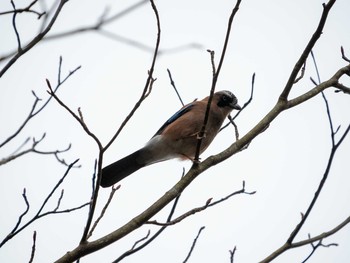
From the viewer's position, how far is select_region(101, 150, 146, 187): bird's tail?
5.78 m

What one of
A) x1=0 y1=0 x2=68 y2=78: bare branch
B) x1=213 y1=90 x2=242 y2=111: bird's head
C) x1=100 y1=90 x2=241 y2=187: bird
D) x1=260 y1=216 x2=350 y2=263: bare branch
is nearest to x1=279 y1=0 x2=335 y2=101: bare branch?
x1=260 y1=216 x2=350 y2=263: bare branch

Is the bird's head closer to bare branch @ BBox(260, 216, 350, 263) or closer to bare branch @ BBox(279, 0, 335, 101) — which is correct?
bare branch @ BBox(279, 0, 335, 101)

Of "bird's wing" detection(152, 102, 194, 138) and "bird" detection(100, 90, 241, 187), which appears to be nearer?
"bird" detection(100, 90, 241, 187)

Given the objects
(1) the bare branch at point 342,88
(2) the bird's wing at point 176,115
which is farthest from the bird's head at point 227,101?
(1) the bare branch at point 342,88

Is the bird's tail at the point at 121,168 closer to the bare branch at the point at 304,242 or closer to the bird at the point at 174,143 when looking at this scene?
the bird at the point at 174,143

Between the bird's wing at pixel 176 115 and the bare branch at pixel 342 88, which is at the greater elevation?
the bird's wing at pixel 176 115

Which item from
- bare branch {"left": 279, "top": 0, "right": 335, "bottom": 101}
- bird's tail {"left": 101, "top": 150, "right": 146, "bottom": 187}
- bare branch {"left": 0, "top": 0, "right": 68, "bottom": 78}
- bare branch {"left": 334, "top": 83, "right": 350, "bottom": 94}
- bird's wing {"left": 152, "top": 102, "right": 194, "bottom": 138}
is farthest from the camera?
bird's wing {"left": 152, "top": 102, "right": 194, "bottom": 138}

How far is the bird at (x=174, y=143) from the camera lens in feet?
19.1

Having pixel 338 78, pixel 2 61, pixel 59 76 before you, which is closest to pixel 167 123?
pixel 59 76

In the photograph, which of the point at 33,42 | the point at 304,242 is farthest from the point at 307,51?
the point at 33,42

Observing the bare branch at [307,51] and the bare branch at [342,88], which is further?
the bare branch at [342,88]

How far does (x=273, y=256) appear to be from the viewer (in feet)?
9.29

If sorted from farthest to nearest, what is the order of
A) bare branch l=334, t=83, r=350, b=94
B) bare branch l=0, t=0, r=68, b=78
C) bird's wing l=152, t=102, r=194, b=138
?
bird's wing l=152, t=102, r=194, b=138, bare branch l=334, t=83, r=350, b=94, bare branch l=0, t=0, r=68, b=78

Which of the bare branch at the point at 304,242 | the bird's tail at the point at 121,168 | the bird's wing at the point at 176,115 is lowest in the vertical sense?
the bare branch at the point at 304,242
